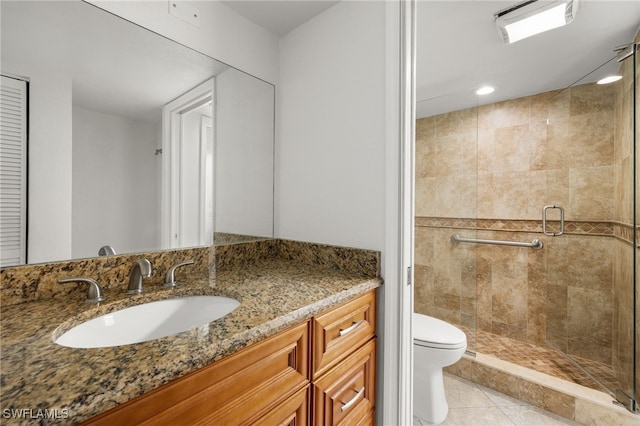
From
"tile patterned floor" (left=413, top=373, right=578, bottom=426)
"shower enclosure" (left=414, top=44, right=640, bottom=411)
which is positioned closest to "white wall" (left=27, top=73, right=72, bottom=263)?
"tile patterned floor" (left=413, top=373, right=578, bottom=426)

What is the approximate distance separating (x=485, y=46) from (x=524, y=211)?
139 centimetres

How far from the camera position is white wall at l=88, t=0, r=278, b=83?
1070 mm

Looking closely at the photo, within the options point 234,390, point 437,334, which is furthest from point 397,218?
point 437,334

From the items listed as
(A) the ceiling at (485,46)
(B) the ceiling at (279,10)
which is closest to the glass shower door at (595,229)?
(A) the ceiling at (485,46)

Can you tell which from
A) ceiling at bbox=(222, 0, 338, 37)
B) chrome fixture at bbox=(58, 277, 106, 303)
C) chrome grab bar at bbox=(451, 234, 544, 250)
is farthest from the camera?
chrome grab bar at bbox=(451, 234, 544, 250)

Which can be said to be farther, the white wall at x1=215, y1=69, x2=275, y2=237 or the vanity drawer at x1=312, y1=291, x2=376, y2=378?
the white wall at x1=215, y1=69, x2=275, y2=237

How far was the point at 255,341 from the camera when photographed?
672mm

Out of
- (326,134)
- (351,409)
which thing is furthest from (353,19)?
(351,409)

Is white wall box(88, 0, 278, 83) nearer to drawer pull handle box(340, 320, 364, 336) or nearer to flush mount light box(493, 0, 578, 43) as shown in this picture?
flush mount light box(493, 0, 578, 43)

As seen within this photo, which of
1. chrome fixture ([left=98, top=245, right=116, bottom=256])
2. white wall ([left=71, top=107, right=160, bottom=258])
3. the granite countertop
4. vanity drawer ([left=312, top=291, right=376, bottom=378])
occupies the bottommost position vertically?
vanity drawer ([left=312, top=291, right=376, bottom=378])

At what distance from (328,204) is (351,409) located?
815mm

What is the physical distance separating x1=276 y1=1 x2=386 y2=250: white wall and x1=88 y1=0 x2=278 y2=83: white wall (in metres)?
0.11

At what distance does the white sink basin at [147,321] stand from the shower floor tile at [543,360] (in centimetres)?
204

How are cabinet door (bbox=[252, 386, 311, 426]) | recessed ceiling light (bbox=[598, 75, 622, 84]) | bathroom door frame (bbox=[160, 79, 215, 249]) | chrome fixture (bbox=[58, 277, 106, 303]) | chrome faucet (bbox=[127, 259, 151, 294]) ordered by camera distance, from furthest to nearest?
recessed ceiling light (bbox=[598, 75, 622, 84]) < bathroom door frame (bbox=[160, 79, 215, 249]) < chrome faucet (bbox=[127, 259, 151, 294]) < chrome fixture (bbox=[58, 277, 106, 303]) < cabinet door (bbox=[252, 386, 311, 426])
